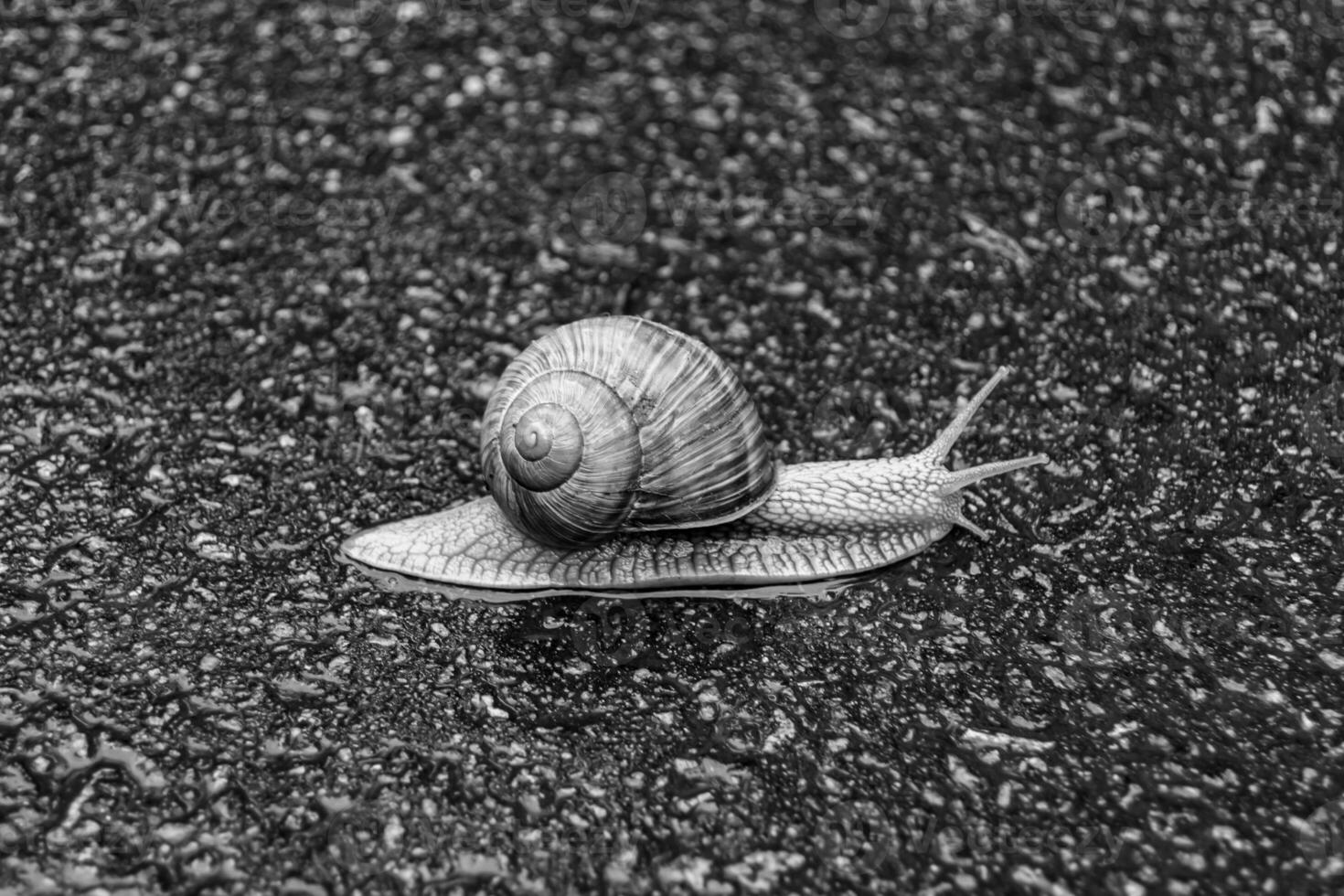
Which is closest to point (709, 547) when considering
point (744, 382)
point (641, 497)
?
point (641, 497)

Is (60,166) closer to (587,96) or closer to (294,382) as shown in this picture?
(294,382)

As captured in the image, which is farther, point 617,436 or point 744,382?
point 744,382

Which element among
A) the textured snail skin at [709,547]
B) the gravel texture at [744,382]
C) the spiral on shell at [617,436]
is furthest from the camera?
the textured snail skin at [709,547]

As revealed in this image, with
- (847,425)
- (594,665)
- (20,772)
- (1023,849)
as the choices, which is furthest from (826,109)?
(20,772)

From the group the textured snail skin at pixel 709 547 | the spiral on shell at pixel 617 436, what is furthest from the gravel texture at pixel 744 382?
the spiral on shell at pixel 617 436

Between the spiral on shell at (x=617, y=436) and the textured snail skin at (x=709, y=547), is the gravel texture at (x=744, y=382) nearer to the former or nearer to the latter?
the textured snail skin at (x=709, y=547)

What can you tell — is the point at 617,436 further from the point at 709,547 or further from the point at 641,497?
the point at 709,547

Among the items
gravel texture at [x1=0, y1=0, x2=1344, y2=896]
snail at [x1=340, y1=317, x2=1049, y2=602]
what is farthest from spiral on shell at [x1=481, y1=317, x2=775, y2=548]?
gravel texture at [x1=0, y1=0, x2=1344, y2=896]

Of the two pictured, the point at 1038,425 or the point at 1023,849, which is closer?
the point at 1023,849
